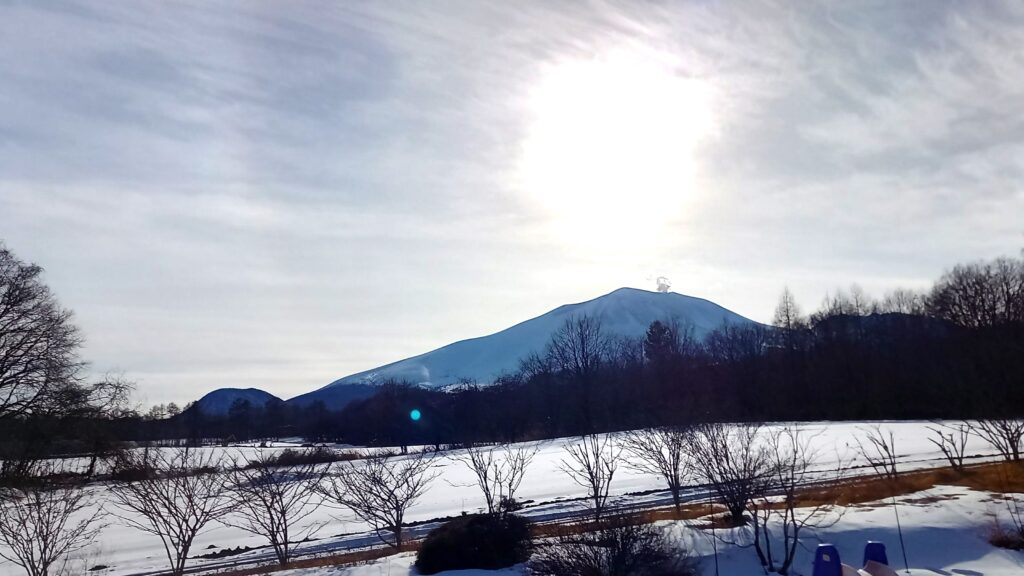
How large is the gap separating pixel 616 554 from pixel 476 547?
11.5ft

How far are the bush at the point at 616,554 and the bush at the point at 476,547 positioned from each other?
1601 millimetres

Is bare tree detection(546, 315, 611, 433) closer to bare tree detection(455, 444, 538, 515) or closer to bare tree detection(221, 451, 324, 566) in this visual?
bare tree detection(455, 444, 538, 515)

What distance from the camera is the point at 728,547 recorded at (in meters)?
13.4

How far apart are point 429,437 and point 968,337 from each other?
51507 millimetres

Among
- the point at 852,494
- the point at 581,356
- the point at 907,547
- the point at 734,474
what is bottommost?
the point at 907,547

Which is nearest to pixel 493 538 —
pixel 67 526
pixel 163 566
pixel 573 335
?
pixel 163 566

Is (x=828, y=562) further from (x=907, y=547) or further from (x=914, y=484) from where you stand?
(x=914, y=484)

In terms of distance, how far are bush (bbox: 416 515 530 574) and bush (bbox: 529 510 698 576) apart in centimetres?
160

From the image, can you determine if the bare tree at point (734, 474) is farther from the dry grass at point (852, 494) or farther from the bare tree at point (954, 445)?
the bare tree at point (954, 445)

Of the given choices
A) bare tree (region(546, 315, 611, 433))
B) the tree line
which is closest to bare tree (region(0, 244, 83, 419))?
the tree line

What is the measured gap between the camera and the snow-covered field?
509 inches

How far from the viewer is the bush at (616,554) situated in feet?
35.2

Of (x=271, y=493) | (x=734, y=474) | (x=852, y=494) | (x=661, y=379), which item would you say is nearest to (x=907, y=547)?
(x=734, y=474)

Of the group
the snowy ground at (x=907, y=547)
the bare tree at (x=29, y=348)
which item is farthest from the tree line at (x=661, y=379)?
the snowy ground at (x=907, y=547)
